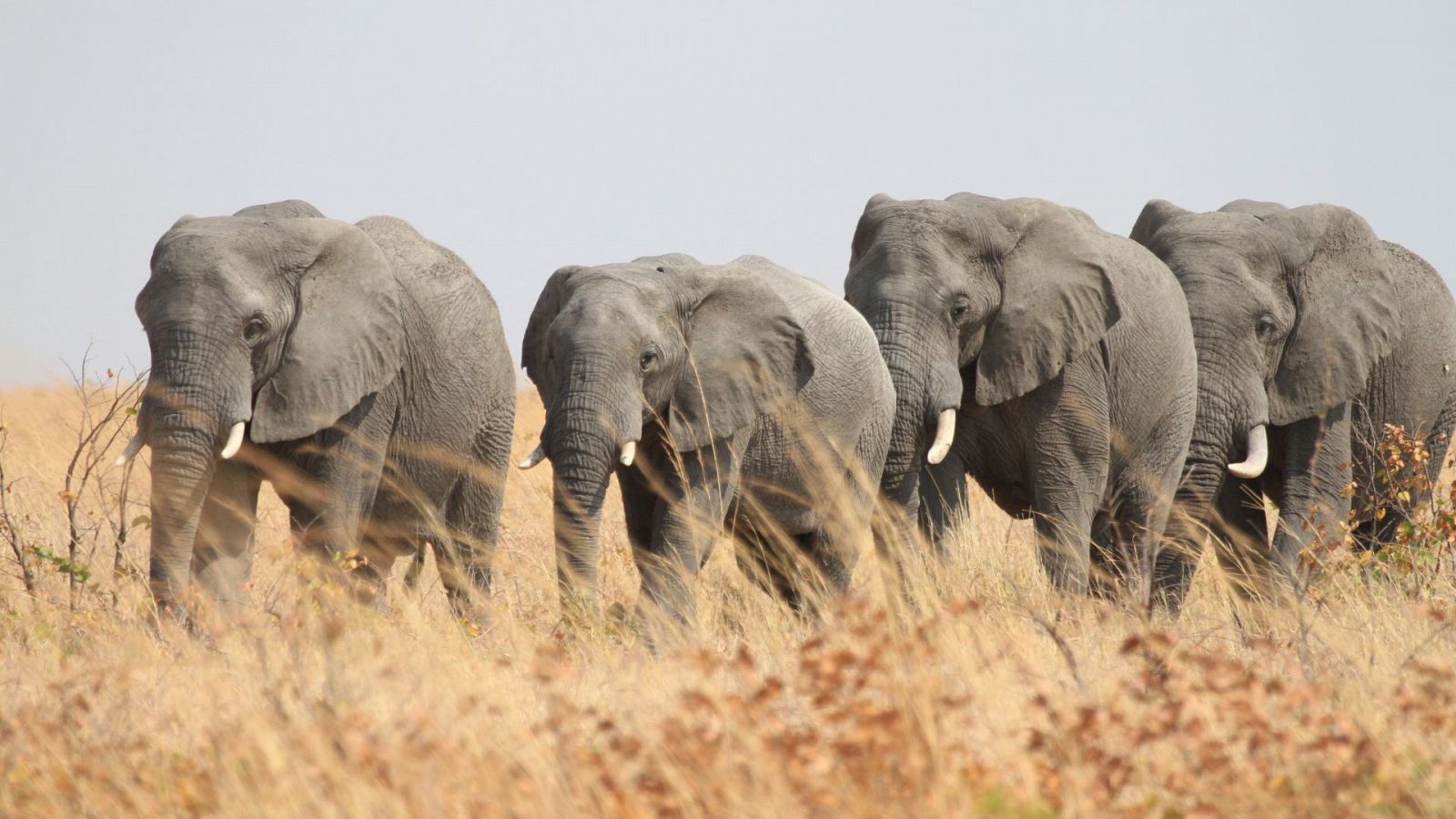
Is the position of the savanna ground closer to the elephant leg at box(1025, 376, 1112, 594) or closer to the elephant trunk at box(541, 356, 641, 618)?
the elephant trunk at box(541, 356, 641, 618)

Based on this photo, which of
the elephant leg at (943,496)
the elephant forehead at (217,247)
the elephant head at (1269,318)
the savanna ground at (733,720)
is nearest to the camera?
the savanna ground at (733,720)

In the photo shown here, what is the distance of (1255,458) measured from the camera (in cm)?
1223

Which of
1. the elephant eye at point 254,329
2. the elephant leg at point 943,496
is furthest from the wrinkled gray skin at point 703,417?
the elephant eye at point 254,329

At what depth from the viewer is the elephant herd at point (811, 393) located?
355 inches

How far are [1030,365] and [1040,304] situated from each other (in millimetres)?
389

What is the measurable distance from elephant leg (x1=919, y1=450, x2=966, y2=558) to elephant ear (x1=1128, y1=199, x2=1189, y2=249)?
2780mm

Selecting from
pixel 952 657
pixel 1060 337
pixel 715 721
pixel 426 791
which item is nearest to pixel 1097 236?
pixel 1060 337

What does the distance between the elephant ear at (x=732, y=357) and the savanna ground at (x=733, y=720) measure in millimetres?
1241

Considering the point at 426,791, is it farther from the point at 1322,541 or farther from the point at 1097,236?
the point at 1097,236

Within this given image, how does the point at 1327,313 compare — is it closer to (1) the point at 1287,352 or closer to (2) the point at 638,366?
(1) the point at 1287,352

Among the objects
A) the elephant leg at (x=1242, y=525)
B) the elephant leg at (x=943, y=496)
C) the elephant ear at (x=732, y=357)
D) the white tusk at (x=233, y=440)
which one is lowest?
the elephant leg at (x=1242, y=525)

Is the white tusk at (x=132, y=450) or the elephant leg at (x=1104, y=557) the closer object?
the white tusk at (x=132, y=450)

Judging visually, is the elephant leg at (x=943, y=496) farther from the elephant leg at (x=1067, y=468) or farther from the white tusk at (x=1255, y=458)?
the white tusk at (x=1255, y=458)

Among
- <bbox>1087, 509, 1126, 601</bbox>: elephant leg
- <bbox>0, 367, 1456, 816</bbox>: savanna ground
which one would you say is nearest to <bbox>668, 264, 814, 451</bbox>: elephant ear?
<bbox>0, 367, 1456, 816</bbox>: savanna ground
